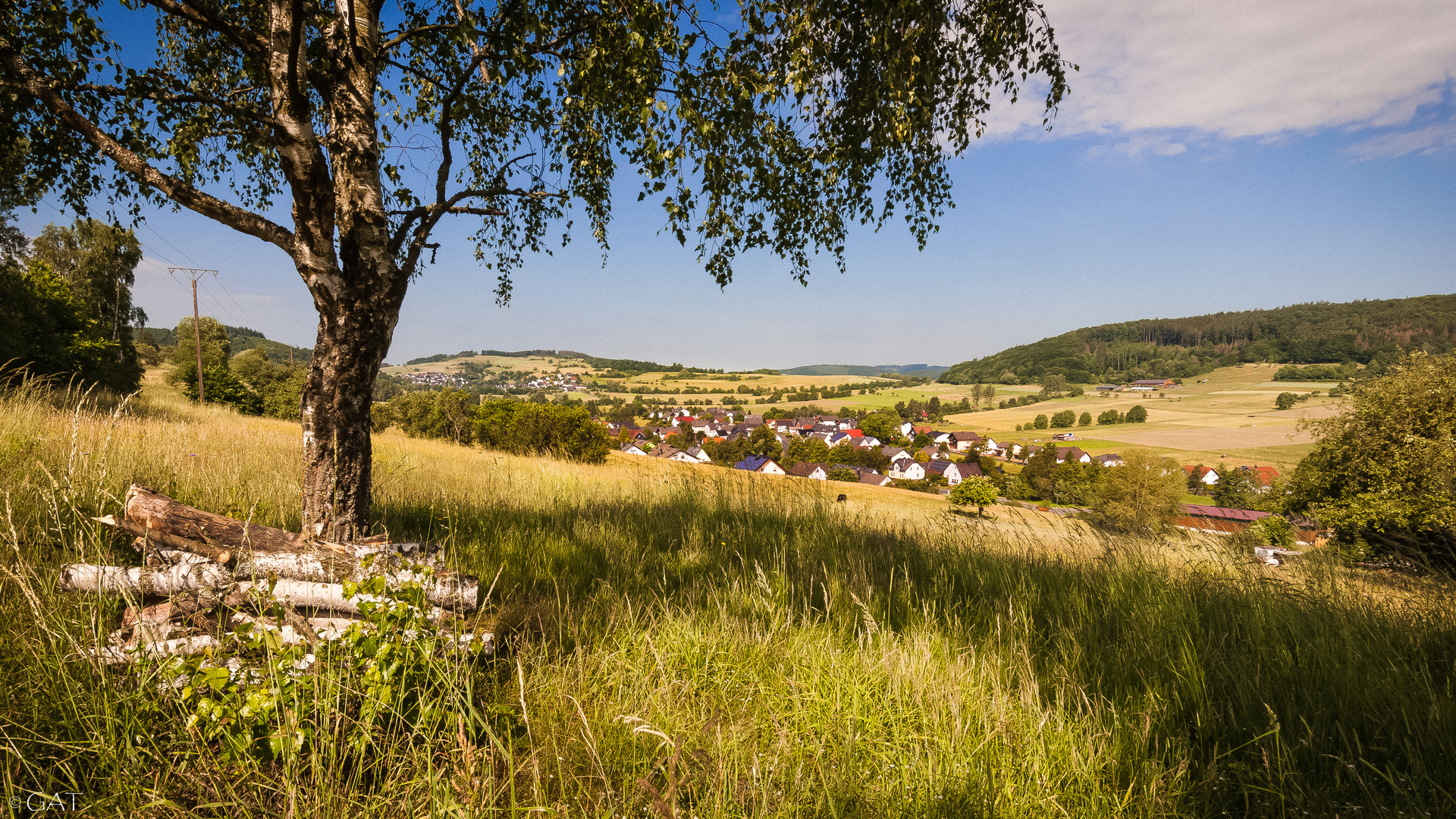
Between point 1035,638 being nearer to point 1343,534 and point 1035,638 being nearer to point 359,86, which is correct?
point 359,86

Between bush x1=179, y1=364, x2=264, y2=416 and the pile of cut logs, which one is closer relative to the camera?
the pile of cut logs

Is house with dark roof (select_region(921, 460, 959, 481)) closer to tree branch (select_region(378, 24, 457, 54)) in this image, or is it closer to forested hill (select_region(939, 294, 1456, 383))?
forested hill (select_region(939, 294, 1456, 383))

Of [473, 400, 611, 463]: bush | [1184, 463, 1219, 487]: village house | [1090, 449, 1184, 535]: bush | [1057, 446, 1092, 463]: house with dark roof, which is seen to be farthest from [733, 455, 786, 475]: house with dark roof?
[1184, 463, 1219, 487]: village house

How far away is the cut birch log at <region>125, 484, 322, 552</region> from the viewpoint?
2441 mm

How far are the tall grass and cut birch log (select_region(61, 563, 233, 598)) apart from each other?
8 cm

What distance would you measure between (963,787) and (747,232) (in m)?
4.33

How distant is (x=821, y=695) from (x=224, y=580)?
108 inches

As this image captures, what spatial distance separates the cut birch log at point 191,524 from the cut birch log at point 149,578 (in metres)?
0.16

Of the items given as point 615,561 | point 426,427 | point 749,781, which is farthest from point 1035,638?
point 426,427

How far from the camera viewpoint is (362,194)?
133 inches

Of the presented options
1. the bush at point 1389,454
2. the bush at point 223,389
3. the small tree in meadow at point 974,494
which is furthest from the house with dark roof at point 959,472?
the bush at point 223,389

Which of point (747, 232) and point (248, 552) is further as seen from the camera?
point (747, 232)

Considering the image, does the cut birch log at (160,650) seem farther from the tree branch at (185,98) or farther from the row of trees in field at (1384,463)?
the row of trees in field at (1384,463)

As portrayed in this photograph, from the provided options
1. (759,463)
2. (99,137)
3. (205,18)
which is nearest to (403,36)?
(205,18)
